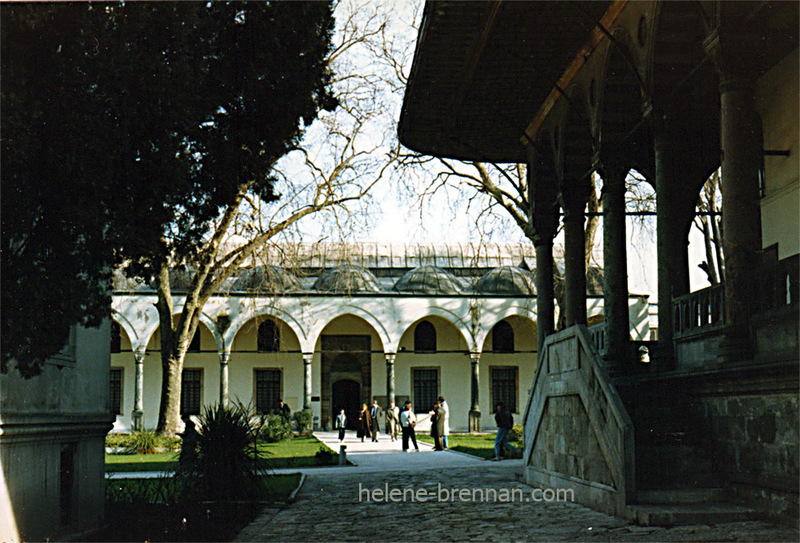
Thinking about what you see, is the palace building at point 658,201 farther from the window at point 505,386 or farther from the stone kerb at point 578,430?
the window at point 505,386

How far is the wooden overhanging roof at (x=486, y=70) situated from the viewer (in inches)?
407

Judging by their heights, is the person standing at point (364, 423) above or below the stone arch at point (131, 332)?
below

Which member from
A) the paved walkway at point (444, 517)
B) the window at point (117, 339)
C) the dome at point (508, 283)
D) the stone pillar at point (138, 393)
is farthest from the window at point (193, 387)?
the paved walkway at point (444, 517)

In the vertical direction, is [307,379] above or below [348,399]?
above

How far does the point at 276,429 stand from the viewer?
29.6 metres

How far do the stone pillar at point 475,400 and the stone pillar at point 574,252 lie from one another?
24.1m

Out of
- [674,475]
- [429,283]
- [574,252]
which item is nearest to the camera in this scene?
[674,475]

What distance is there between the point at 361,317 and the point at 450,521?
95.0 feet

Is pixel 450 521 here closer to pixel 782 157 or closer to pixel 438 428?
pixel 782 157

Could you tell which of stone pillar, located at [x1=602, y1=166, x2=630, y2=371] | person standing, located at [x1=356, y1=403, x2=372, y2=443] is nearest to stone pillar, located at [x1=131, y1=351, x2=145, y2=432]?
person standing, located at [x1=356, y1=403, x2=372, y2=443]

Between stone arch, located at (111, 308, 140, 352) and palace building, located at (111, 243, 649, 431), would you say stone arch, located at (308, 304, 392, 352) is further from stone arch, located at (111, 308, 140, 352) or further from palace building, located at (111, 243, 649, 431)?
stone arch, located at (111, 308, 140, 352)

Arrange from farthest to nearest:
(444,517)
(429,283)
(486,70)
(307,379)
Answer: (429,283) < (307,379) < (486,70) < (444,517)

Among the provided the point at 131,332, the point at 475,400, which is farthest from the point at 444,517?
the point at 131,332

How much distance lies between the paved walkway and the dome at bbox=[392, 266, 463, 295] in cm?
→ 2323
